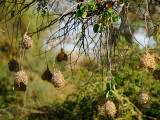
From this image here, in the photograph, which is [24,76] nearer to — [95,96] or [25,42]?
[25,42]

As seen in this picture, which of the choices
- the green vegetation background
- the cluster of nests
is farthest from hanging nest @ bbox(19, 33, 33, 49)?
the green vegetation background

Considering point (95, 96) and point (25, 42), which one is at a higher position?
point (25, 42)

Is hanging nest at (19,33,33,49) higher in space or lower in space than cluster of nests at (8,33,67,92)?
higher

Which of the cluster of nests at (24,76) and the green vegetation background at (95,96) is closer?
the cluster of nests at (24,76)

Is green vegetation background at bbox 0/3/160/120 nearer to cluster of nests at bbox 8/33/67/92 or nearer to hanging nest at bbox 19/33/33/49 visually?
cluster of nests at bbox 8/33/67/92

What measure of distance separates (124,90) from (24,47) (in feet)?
5.83

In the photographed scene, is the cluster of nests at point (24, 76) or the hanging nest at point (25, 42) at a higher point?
the hanging nest at point (25, 42)

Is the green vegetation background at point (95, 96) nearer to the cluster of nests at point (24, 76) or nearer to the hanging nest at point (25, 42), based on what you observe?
the cluster of nests at point (24, 76)

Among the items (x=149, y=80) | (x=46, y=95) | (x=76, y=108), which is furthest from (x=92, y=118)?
(x=46, y=95)

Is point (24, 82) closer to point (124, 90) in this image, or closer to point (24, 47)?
Answer: point (24, 47)

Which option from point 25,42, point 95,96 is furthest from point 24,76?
point 95,96

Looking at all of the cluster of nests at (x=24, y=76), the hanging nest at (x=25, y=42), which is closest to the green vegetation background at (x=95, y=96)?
the cluster of nests at (x=24, y=76)

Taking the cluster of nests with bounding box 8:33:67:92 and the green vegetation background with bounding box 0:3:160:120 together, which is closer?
the cluster of nests with bounding box 8:33:67:92

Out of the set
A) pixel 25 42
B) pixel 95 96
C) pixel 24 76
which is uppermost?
pixel 25 42
